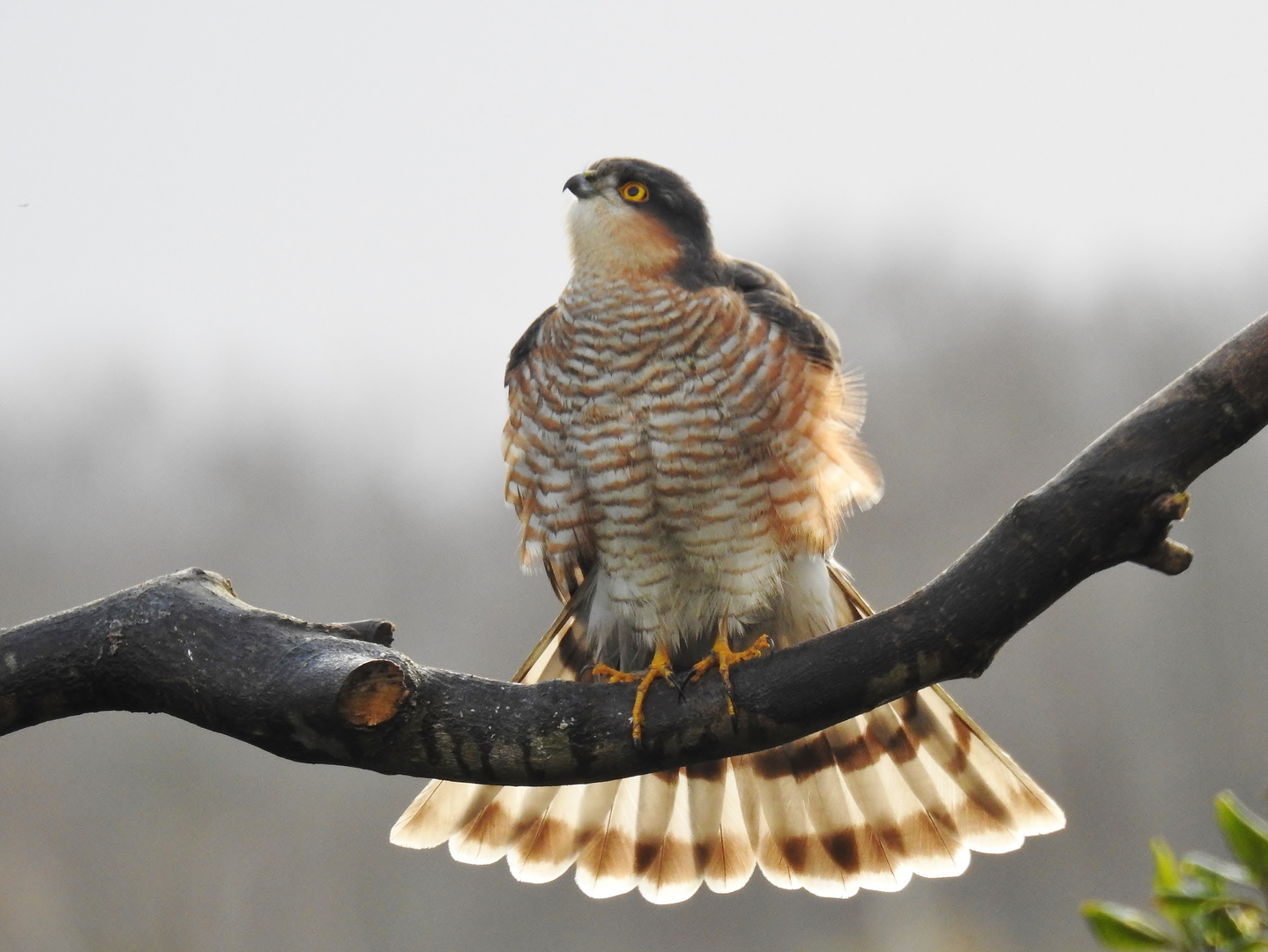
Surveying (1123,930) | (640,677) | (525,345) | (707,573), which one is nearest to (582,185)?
(525,345)

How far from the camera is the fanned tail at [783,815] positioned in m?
3.12

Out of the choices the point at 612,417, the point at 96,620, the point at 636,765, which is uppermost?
the point at 612,417

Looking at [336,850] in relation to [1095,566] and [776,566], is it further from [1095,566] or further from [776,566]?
[1095,566]

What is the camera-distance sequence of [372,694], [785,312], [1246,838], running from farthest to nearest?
[785,312]
[372,694]
[1246,838]

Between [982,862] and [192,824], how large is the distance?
10.7 metres

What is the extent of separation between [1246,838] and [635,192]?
263cm

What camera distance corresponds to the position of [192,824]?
52.7ft

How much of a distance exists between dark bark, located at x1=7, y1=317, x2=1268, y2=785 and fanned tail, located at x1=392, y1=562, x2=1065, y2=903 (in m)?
0.82

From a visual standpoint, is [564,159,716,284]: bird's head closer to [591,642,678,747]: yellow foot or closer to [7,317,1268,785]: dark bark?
[591,642,678,747]: yellow foot

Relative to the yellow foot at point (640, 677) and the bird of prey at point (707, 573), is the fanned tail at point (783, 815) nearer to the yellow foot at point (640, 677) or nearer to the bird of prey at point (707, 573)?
the bird of prey at point (707, 573)

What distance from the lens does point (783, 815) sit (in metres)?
3.31

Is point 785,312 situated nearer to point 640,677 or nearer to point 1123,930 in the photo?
point 640,677

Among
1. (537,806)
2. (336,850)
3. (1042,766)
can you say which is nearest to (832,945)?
(1042,766)

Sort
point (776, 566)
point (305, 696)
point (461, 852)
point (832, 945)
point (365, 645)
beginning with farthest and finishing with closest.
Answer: point (832, 945), point (776, 566), point (461, 852), point (365, 645), point (305, 696)
